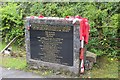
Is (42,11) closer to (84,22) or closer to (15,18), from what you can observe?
(15,18)

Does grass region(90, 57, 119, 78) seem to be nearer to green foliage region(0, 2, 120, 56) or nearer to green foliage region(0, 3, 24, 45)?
green foliage region(0, 2, 120, 56)

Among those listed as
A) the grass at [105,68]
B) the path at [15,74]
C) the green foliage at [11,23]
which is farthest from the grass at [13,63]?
the grass at [105,68]

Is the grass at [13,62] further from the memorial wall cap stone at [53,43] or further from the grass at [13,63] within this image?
the memorial wall cap stone at [53,43]

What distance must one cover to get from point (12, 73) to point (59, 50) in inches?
53.4

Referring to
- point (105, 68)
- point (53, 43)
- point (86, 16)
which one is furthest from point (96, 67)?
point (86, 16)

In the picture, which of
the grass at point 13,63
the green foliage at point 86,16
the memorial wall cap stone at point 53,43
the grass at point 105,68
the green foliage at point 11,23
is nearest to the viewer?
the memorial wall cap stone at point 53,43

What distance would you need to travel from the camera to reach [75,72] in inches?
245

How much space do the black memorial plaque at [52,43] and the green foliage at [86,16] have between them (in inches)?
53.9

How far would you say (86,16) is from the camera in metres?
8.09

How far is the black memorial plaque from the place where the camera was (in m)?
6.18

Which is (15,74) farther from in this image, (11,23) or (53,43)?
(11,23)

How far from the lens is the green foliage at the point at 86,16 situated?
751cm

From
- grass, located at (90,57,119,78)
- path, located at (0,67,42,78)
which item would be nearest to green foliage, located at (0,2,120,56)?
grass, located at (90,57,119,78)

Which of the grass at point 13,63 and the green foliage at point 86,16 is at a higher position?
the green foliage at point 86,16
